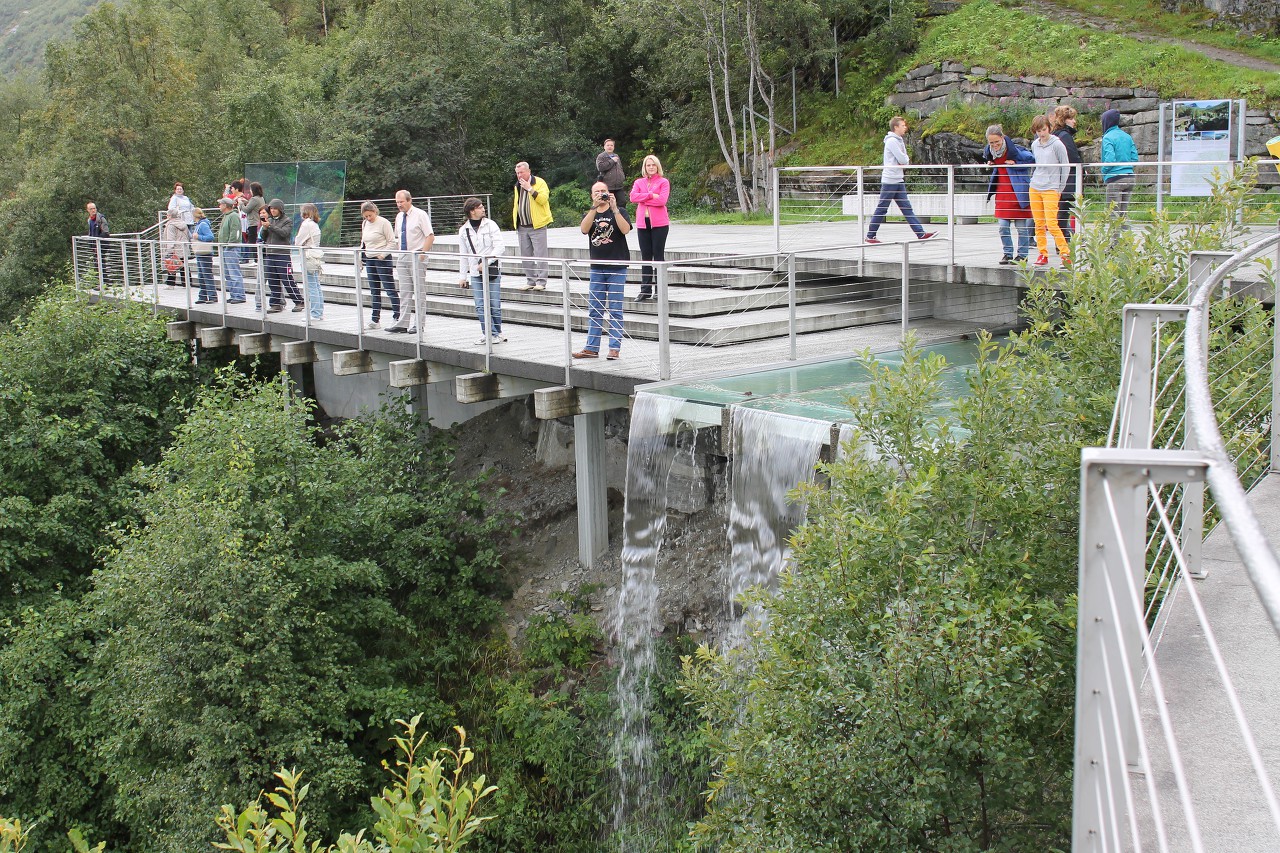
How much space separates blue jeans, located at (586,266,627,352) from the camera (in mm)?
11867

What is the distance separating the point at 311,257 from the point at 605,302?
6084 millimetres

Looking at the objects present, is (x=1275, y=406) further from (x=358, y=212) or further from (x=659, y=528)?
(x=358, y=212)

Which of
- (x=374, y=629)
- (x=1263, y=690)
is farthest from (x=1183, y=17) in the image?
(x=1263, y=690)

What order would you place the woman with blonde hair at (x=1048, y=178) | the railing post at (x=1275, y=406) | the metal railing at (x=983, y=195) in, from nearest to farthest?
1. the railing post at (x=1275, y=406)
2. the metal railing at (x=983, y=195)
3. the woman with blonde hair at (x=1048, y=178)

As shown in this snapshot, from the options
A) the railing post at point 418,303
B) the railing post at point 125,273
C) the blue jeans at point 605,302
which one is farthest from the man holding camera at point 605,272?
the railing post at point 125,273

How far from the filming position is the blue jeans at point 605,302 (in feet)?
38.9

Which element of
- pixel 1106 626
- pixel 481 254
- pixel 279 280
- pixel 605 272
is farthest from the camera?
pixel 279 280

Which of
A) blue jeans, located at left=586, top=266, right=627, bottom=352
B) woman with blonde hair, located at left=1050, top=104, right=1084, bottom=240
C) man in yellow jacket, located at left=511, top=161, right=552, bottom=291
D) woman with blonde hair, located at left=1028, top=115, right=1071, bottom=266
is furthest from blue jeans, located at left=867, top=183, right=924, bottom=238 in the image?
blue jeans, located at left=586, top=266, right=627, bottom=352

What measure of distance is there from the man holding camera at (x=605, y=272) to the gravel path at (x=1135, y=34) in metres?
15.5

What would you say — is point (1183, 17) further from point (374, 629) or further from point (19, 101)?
point (19, 101)

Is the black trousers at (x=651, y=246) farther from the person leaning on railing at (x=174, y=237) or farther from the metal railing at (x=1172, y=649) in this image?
the person leaning on railing at (x=174, y=237)

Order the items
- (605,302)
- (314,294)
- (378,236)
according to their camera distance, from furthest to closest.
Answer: (314,294)
(378,236)
(605,302)

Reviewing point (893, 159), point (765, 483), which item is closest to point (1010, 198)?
point (893, 159)

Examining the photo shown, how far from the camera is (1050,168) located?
481 inches
